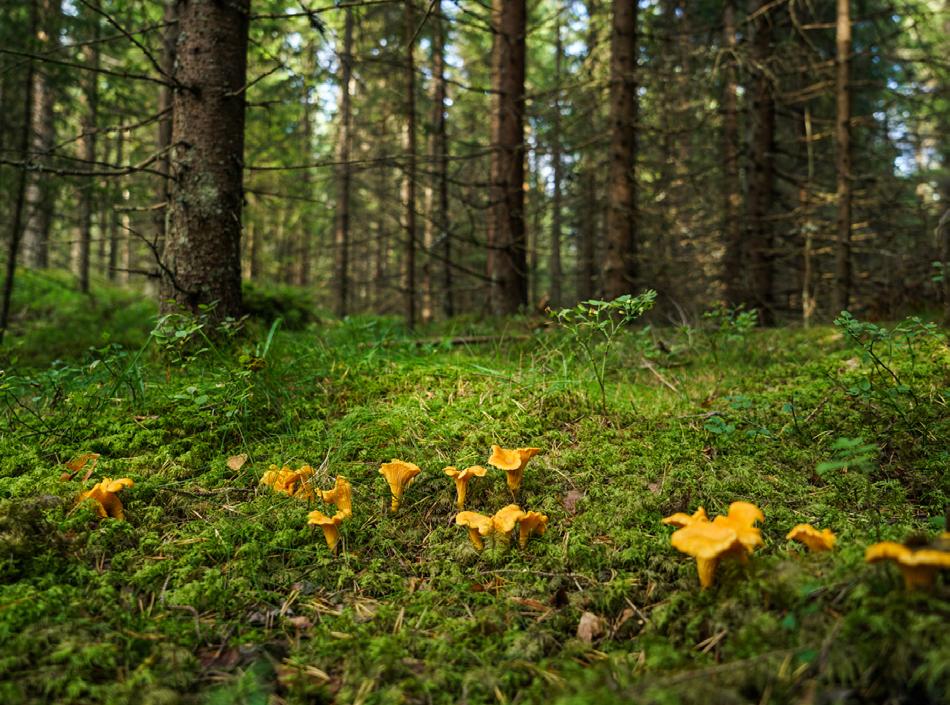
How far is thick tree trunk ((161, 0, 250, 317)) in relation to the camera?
12.6ft

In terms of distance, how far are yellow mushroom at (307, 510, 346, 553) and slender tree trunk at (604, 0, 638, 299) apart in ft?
17.5

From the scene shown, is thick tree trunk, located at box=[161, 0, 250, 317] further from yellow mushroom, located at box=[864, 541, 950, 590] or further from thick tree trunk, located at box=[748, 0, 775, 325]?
thick tree trunk, located at box=[748, 0, 775, 325]

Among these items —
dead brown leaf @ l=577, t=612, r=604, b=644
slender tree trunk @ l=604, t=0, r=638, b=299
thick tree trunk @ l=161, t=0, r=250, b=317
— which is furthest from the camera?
slender tree trunk @ l=604, t=0, r=638, b=299

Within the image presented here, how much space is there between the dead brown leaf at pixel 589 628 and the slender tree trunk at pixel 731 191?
28.8 ft

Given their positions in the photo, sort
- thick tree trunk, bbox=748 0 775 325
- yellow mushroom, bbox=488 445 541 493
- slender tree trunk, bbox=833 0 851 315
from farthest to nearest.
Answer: thick tree trunk, bbox=748 0 775 325, slender tree trunk, bbox=833 0 851 315, yellow mushroom, bbox=488 445 541 493

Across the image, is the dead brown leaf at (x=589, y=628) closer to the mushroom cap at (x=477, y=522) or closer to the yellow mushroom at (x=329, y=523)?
the mushroom cap at (x=477, y=522)

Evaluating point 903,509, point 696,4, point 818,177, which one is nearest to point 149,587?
point 903,509

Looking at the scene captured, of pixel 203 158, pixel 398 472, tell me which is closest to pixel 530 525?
pixel 398 472

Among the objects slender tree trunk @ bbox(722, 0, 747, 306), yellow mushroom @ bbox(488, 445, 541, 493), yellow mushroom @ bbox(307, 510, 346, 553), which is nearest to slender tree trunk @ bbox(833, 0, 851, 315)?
slender tree trunk @ bbox(722, 0, 747, 306)

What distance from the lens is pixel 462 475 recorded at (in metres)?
2.18

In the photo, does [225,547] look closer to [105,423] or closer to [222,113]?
[105,423]

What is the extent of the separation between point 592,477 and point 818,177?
41.9 ft

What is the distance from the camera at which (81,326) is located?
7941mm

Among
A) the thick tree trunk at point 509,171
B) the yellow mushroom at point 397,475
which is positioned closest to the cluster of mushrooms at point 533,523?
the yellow mushroom at point 397,475
